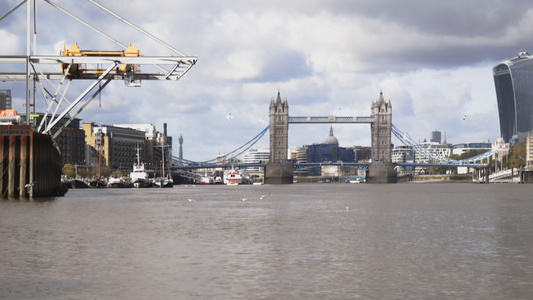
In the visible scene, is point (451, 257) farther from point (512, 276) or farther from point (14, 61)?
point (14, 61)

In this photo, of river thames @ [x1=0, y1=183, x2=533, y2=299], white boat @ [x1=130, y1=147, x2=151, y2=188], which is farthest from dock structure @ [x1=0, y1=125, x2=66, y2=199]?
white boat @ [x1=130, y1=147, x2=151, y2=188]

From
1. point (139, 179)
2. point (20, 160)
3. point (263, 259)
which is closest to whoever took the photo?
point (263, 259)

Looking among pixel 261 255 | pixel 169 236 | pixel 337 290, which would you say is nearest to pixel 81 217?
pixel 169 236

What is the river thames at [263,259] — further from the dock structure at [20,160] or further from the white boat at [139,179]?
the white boat at [139,179]

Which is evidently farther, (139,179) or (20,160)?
(139,179)

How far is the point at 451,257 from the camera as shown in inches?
940

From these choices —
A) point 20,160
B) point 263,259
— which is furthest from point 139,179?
point 263,259

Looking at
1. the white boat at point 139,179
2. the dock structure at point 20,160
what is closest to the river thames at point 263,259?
the dock structure at point 20,160

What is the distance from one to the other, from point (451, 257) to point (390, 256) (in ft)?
6.08

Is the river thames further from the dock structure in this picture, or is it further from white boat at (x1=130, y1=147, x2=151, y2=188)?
white boat at (x1=130, y1=147, x2=151, y2=188)

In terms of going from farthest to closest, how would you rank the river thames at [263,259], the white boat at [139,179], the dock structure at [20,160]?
the white boat at [139,179] → the dock structure at [20,160] → the river thames at [263,259]

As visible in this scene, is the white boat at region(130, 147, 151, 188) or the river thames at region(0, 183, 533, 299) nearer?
the river thames at region(0, 183, 533, 299)

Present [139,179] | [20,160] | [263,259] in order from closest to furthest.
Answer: [263,259] < [20,160] < [139,179]

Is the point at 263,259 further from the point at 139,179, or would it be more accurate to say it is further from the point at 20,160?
the point at 139,179
